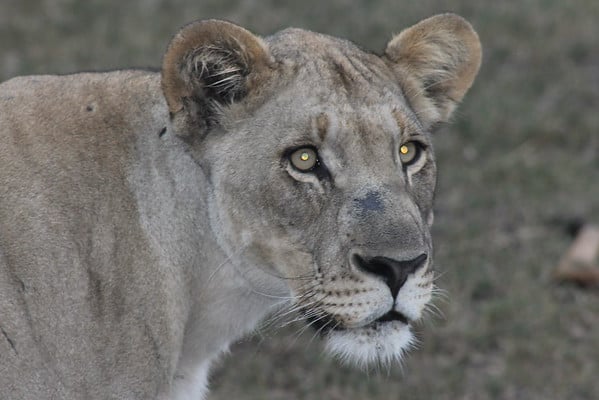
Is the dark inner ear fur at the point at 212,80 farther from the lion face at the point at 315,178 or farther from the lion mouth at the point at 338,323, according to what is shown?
the lion mouth at the point at 338,323

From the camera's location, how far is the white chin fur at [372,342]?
3.54 metres

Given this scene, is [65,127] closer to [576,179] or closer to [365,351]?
[365,351]

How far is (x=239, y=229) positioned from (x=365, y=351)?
19.6 inches

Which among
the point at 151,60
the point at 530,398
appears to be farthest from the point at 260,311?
the point at 151,60

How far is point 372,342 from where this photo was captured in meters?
3.55

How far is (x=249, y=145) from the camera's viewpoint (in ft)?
12.0

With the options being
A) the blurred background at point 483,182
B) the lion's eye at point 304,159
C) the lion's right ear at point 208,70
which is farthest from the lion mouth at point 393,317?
the blurred background at point 483,182

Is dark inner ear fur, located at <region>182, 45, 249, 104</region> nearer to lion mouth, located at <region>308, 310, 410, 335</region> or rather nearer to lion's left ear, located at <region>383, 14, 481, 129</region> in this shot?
lion's left ear, located at <region>383, 14, 481, 129</region>

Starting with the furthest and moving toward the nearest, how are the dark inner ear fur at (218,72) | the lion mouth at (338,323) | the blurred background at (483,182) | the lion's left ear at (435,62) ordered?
the blurred background at (483,182) < the lion's left ear at (435,62) < the dark inner ear fur at (218,72) < the lion mouth at (338,323)

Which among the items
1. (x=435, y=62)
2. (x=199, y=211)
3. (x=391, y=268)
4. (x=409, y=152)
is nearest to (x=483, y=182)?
(x=435, y=62)

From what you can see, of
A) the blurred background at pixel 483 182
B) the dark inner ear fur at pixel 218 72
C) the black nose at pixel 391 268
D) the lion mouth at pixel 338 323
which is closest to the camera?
the black nose at pixel 391 268

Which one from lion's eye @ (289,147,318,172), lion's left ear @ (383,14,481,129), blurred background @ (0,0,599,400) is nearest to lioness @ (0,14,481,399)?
lion's eye @ (289,147,318,172)

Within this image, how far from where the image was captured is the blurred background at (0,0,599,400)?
5.90 meters

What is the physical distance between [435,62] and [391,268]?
97 cm
